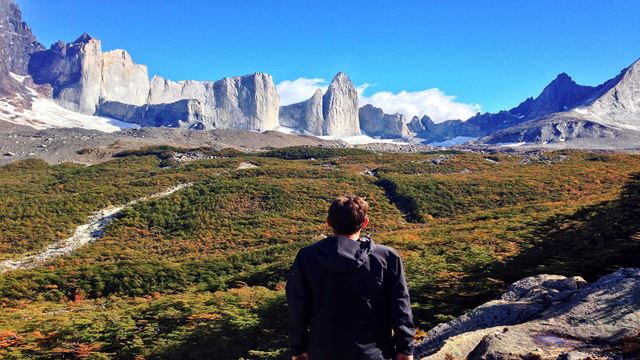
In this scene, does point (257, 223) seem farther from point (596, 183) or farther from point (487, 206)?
point (596, 183)

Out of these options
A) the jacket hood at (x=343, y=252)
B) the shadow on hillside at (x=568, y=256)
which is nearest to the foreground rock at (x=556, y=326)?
the shadow on hillside at (x=568, y=256)

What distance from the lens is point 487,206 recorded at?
43.7 m

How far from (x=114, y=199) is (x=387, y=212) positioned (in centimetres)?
2744

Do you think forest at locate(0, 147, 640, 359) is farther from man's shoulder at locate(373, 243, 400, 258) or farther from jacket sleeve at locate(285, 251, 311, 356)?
man's shoulder at locate(373, 243, 400, 258)

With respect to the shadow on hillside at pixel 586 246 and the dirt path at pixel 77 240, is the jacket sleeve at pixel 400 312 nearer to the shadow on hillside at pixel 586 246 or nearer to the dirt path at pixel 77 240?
the shadow on hillside at pixel 586 246

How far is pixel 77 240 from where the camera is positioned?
34812 mm

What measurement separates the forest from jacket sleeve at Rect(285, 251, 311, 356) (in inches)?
273

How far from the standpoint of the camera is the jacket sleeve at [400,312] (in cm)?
473

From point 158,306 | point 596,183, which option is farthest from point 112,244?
point 596,183

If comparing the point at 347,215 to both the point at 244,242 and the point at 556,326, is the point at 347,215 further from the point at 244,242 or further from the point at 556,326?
the point at 244,242

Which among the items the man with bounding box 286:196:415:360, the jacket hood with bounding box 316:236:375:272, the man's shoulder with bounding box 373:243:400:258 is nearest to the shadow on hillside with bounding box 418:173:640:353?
the man with bounding box 286:196:415:360

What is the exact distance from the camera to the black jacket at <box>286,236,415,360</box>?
15.3 ft

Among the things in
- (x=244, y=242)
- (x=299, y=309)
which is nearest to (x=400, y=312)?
(x=299, y=309)

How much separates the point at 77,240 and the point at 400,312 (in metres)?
36.1
